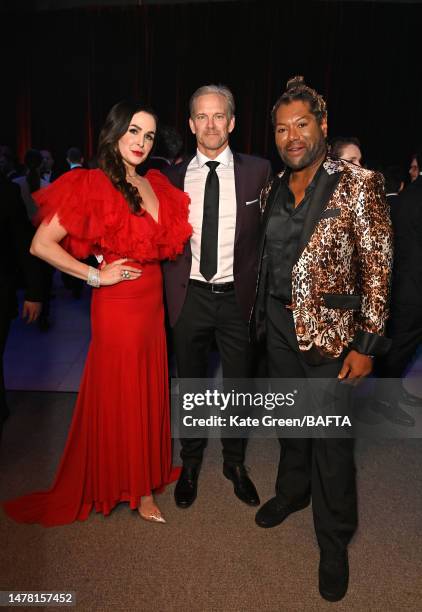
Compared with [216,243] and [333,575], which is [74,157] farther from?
[333,575]

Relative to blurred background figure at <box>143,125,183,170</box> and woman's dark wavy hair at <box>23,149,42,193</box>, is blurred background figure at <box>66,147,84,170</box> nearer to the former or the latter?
woman's dark wavy hair at <box>23,149,42,193</box>

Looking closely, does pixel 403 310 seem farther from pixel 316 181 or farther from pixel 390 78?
pixel 390 78

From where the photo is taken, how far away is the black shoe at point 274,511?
213cm

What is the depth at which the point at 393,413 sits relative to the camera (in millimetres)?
3055

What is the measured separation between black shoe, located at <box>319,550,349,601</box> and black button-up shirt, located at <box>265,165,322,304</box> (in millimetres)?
945

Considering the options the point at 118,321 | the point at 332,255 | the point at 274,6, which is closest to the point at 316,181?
the point at 332,255

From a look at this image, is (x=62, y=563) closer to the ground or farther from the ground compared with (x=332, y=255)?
closer to the ground

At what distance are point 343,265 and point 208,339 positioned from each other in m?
0.81

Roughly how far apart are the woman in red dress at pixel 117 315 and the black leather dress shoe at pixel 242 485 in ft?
1.09

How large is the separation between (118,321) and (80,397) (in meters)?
0.39

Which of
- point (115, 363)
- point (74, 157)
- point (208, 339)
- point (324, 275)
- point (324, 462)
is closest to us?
point (324, 275)

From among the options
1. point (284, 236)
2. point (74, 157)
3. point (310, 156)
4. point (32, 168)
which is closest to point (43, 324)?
point (32, 168)

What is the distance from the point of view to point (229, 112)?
2092 mm

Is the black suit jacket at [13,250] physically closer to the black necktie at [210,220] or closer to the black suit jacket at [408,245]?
the black necktie at [210,220]
